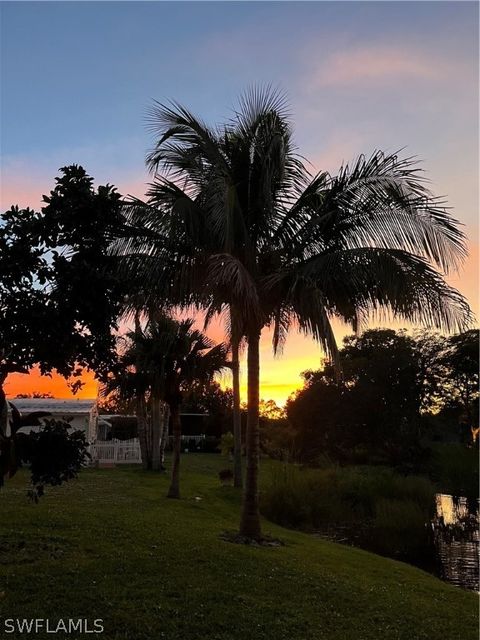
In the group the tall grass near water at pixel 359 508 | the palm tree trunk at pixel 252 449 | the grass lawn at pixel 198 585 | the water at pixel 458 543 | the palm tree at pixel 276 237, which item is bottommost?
the water at pixel 458 543

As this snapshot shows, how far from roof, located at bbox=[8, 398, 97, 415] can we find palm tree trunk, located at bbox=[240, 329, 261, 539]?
18.4m

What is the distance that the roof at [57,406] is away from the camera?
93.4 feet

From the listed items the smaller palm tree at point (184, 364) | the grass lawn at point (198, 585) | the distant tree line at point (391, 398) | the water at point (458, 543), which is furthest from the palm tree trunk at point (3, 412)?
the distant tree line at point (391, 398)

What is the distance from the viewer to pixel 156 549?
360 inches

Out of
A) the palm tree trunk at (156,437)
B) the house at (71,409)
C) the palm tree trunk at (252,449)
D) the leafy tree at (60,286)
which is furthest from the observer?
the house at (71,409)

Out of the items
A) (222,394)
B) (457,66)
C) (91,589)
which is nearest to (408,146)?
(457,66)

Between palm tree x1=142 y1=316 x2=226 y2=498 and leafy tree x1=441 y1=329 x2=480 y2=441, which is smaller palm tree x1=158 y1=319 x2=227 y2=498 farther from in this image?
leafy tree x1=441 y1=329 x2=480 y2=441

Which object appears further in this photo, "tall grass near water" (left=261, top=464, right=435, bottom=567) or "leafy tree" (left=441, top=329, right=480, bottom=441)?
"leafy tree" (left=441, top=329, right=480, bottom=441)

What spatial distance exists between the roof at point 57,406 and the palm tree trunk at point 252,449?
725 inches

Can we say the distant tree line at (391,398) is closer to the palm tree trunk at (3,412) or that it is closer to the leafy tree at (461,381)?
the leafy tree at (461,381)

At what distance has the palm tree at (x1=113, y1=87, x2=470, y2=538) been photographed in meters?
9.54

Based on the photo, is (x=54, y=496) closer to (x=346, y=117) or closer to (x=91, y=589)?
(x=91, y=589)

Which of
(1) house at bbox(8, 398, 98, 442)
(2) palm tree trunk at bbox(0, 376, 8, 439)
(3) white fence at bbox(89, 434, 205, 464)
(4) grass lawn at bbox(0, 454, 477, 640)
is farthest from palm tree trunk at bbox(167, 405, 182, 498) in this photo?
(2) palm tree trunk at bbox(0, 376, 8, 439)

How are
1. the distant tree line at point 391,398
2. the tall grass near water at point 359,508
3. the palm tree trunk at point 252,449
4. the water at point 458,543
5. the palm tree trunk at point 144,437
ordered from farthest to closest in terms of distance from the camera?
the distant tree line at point 391,398 → the palm tree trunk at point 144,437 → the tall grass near water at point 359,508 → the water at point 458,543 → the palm tree trunk at point 252,449
